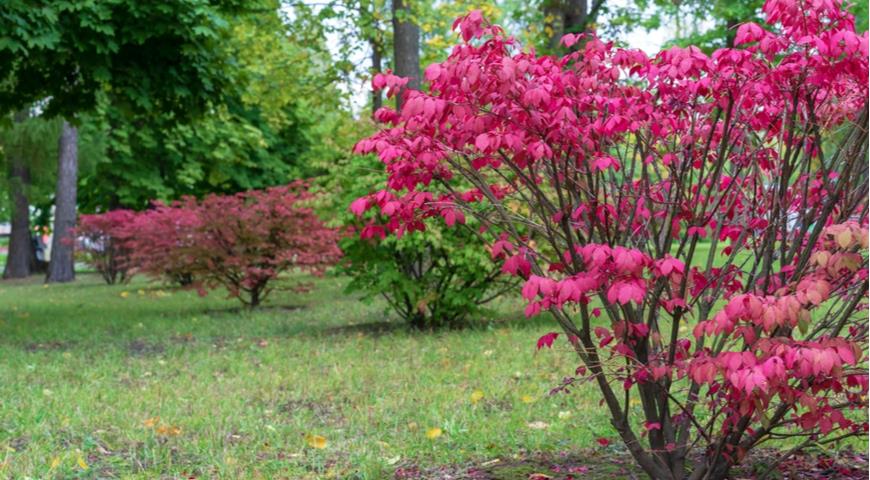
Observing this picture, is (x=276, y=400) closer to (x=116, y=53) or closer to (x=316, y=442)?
(x=316, y=442)

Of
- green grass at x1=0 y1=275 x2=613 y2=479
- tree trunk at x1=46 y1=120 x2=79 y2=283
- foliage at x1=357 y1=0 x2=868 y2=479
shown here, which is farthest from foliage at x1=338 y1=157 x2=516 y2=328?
tree trunk at x1=46 y1=120 x2=79 y2=283

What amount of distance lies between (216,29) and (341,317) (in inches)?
155

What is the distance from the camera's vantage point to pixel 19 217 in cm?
2425

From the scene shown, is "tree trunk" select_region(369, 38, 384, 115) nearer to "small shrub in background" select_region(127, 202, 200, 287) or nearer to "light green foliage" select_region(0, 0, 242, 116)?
"small shrub in background" select_region(127, 202, 200, 287)

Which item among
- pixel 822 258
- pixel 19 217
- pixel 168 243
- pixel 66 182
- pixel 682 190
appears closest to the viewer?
pixel 822 258

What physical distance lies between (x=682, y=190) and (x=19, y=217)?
2403 centimetres

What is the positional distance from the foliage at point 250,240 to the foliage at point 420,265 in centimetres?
209

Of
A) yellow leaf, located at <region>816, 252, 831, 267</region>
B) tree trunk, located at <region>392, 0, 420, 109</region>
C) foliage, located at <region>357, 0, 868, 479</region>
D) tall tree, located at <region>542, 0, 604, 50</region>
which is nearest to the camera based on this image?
yellow leaf, located at <region>816, 252, 831, 267</region>

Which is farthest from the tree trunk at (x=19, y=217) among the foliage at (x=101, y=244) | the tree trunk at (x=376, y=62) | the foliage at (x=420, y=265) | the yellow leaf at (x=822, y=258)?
the yellow leaf at (x=822, y=258)

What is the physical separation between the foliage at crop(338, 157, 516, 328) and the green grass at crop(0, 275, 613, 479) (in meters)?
0.36

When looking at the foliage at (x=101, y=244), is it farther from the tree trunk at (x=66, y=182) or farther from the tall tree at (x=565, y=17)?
the tall tree at (x=565, y=17)

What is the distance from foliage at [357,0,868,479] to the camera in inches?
114

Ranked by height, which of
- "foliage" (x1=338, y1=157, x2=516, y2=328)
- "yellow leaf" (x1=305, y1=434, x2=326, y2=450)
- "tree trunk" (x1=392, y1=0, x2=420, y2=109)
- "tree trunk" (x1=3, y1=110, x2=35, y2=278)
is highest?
"tree trunk" (x1=392, y1=0, x2=420, y2=109)

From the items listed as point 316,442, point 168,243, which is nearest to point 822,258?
point 316,442
